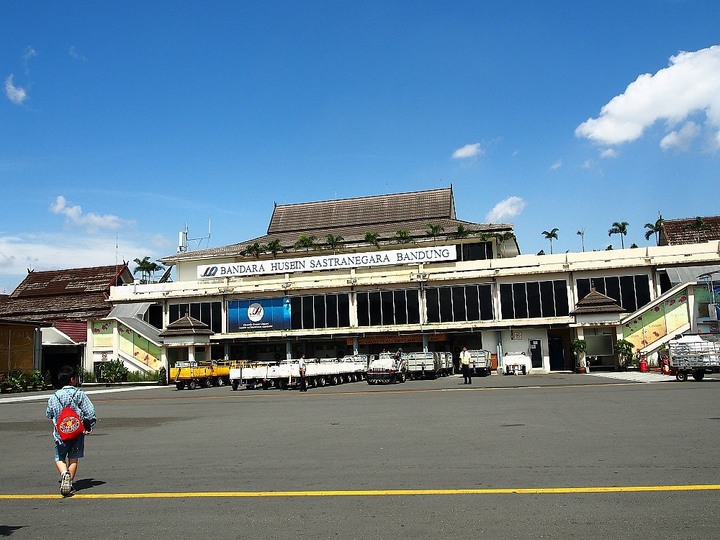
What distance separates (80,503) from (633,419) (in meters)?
11.5

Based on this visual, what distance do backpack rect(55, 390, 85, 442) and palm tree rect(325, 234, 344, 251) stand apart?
49.3 metres

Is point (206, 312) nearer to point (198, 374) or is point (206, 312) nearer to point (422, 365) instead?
point (198, 374)

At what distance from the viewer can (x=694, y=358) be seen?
90.6ft

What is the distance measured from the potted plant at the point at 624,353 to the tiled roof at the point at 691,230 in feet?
56.3

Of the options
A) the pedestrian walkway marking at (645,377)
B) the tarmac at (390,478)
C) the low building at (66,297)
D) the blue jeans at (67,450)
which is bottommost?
the pedestrian walkway marking at (645,377)

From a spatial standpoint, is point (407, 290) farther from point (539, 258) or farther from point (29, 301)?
point (29, 301)

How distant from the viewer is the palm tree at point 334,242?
58031mm

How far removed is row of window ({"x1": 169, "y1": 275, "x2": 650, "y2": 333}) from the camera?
162 feet

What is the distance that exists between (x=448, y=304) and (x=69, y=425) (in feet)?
148

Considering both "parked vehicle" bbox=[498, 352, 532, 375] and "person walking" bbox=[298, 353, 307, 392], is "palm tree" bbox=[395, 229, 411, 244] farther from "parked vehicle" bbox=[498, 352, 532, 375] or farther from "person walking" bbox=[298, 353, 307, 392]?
"person walking" bbox=[298, 353, 307, 392]

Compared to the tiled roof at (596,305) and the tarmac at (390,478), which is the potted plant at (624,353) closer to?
the tiled roof at (596,305)

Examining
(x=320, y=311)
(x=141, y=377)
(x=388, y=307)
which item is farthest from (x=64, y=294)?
(x=388, y=307)

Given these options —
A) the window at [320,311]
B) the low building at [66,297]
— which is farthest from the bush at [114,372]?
the window at [320,311]

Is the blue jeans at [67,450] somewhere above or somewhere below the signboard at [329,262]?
below
